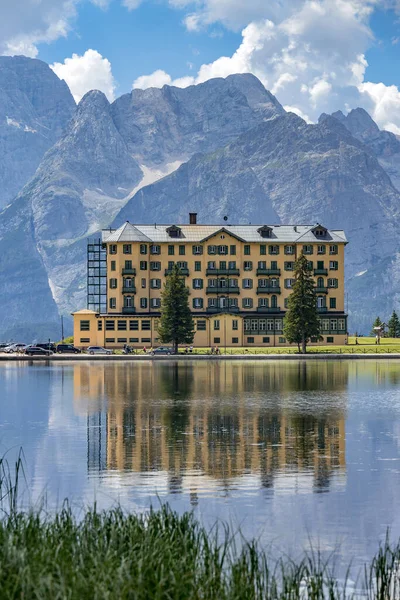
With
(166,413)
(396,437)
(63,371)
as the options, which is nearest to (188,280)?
(63,371)

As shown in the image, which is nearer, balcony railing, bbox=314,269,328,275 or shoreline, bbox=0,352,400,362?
shoreline, bbox=0,352,400,362

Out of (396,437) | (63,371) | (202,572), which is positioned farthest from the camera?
(63,371)

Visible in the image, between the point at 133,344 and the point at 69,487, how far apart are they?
137659 mm

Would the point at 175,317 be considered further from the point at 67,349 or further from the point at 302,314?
the point at 67,349

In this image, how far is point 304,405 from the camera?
66125mm

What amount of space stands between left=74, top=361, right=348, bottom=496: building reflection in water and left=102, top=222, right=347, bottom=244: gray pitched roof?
258 feet

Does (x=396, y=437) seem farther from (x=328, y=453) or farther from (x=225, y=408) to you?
(x=225, y=408)

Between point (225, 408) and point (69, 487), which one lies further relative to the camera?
point (225, 408)

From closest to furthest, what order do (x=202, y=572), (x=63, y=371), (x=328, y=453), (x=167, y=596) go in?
(x=167, y=596), (x=202, y=572), (x=328, y=453), (x=63, y=371)

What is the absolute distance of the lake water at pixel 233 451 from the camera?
28672 mm

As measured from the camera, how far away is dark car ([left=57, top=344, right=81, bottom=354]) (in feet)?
539

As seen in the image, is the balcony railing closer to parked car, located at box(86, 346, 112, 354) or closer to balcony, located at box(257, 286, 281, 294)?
balcony, located at box(257, 286, 281, 294)

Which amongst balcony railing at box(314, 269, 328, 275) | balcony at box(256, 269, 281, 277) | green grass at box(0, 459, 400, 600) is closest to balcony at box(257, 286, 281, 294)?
balcony at box(256, 269, 281, 277)

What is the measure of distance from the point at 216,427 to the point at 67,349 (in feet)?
380
